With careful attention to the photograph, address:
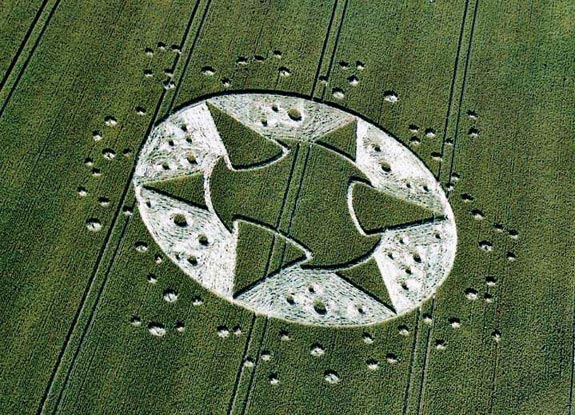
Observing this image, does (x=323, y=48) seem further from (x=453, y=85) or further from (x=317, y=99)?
(x=453, y=85)

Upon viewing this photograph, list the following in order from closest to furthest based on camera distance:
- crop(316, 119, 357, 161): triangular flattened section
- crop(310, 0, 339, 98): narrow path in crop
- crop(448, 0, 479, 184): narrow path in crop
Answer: crop(316, 119, 357, 161): triangular flattened section, crop(448, 0, 479, 184): narrow path in crop, crop(310, 0, 339, 98): narrow path in crop

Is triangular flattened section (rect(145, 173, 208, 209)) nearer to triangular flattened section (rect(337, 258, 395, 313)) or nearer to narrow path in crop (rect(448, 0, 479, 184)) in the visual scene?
triangular flattened section (rect(337, 258, 395, 313))

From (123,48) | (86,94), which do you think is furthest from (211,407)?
(123,48)

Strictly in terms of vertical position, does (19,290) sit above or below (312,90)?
below

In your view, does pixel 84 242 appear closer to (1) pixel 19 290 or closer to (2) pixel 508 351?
(1) pixel 19 290

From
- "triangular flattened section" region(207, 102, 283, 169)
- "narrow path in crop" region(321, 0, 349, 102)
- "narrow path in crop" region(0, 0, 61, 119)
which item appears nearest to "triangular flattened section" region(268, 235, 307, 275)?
"triangular flattened section" region(207, 102, 283, 169)

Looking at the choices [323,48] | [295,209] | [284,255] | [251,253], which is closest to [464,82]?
[323,48]

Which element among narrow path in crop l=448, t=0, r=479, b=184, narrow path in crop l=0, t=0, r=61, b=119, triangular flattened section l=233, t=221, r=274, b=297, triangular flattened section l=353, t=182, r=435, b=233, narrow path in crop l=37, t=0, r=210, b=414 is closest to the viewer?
narrow path in crop l=37, t=0, r=210, b=414
